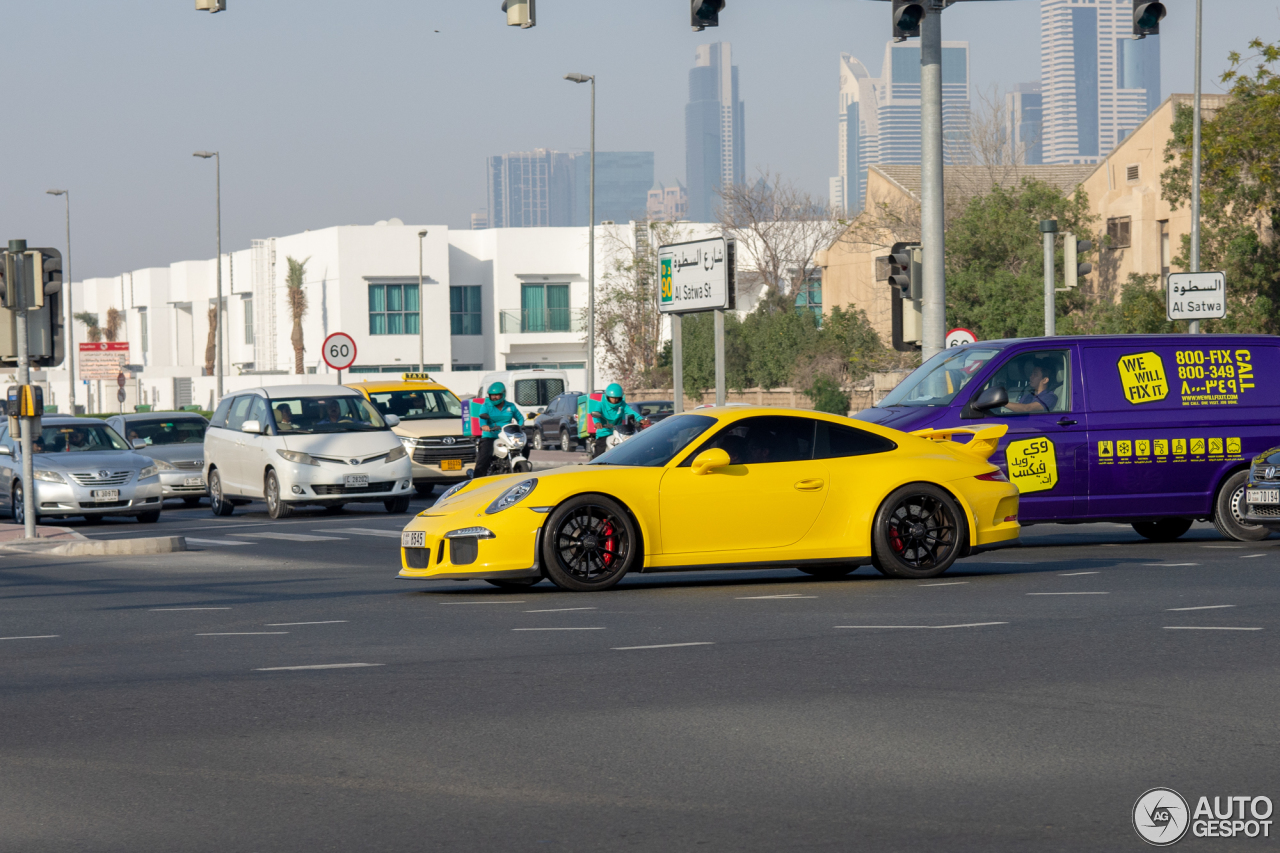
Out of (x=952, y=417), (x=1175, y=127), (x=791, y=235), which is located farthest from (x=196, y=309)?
(x=952, y=417)

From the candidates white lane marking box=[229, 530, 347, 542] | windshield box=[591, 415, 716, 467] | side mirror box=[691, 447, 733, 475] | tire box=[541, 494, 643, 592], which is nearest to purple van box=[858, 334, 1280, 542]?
windshield box=[591, 415, 716, 467]

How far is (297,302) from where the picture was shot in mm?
83188

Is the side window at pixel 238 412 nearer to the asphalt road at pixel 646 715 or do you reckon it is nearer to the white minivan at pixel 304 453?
the white minivan at pixel 304 453

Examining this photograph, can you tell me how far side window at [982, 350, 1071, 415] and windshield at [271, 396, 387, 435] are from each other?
1113cm

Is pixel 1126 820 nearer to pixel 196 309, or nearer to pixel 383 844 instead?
pixel 383 844

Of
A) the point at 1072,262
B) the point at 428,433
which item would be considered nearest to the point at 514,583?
the point at 1072,262

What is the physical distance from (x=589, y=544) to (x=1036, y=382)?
17.2 ft

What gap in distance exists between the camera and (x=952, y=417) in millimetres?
15180

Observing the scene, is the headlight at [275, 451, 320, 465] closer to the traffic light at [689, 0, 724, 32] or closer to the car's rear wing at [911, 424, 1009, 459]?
the traffic light at [689, 0, 724, 32]

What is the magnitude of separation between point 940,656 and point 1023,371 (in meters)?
6.96

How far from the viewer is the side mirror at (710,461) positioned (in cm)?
1222

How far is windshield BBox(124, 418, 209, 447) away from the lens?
28312 mm

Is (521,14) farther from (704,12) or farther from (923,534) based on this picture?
(923,534)

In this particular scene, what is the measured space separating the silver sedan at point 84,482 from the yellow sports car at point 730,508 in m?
11.3
